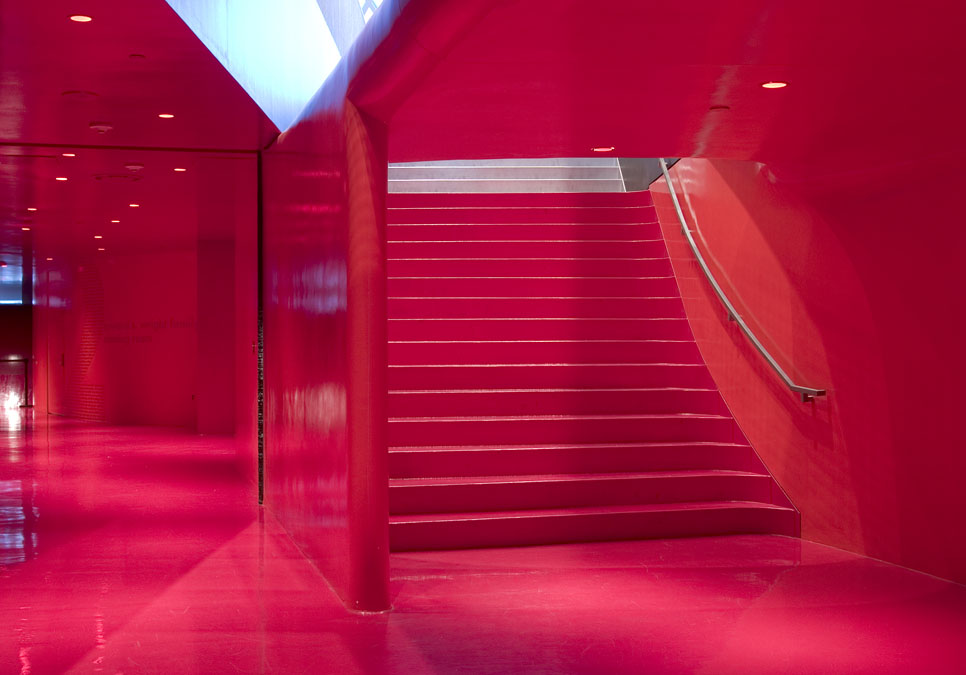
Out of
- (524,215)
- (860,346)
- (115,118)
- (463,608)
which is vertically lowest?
(463,608)

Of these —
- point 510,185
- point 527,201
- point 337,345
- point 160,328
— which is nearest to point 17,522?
point 337,345

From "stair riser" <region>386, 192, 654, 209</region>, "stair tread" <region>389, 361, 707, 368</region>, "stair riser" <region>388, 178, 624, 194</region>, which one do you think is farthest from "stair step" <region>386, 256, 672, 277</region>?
"stair riser" <region>388, 178, 624, 194</region>

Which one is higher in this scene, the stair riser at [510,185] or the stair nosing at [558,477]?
the stair riser at [510,185]

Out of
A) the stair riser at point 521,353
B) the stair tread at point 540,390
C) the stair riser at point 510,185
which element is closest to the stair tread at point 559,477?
the stair tread at point 540,390

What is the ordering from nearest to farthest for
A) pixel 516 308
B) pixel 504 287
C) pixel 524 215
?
pixel 516 308 → pixel 504 287 → pixel 524 215

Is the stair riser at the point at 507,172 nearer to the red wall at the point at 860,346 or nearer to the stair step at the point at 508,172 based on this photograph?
the stair step at the point at 508,172

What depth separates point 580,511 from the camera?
634 cm

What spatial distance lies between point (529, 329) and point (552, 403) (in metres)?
0.99

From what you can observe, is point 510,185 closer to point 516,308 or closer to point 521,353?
point 516,308

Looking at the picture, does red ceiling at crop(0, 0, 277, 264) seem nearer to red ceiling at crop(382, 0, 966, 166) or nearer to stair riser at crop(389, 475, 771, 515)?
red ceiling at crop(382, 0, 966, 166)

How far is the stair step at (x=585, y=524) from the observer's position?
19.8 feet

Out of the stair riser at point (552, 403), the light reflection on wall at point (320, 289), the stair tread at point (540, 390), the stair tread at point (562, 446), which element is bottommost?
the stair tread at point (562, 446)

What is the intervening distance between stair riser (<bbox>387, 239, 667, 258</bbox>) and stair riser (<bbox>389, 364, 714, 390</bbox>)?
1.70 metres

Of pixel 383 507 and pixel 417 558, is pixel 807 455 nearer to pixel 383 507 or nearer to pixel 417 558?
pixel 417 558
